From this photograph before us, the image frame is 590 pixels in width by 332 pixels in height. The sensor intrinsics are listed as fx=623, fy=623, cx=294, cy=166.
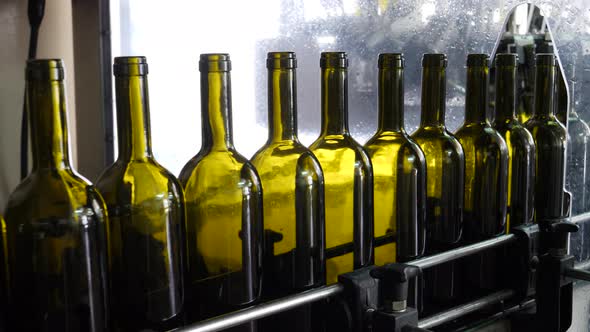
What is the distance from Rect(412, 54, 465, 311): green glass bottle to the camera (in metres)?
0.74

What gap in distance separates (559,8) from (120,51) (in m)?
0.81

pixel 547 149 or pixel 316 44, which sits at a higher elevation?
pixel 316 44

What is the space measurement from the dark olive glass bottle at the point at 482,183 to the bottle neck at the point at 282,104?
27cm

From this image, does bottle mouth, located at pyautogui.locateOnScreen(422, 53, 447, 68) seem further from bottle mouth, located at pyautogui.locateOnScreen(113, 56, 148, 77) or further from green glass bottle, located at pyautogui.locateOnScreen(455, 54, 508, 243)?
bottle mouth, located at pyautogui.locateOnScreen(113, 56, 148, 77)

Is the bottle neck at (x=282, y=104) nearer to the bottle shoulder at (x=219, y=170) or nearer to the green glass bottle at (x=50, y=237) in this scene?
the bottle shoulder at (x=219, y=170)

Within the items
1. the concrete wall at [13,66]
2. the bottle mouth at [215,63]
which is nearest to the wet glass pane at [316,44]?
the concrete wall at [13,66]

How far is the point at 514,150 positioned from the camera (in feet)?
2.67

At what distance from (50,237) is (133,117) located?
0.12m

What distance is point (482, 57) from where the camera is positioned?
0.77m

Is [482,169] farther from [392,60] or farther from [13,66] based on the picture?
[13,66]

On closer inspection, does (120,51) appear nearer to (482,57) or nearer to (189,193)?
(189,193)

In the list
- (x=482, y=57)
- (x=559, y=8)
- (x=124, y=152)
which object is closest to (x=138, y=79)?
(x=124, y=152)

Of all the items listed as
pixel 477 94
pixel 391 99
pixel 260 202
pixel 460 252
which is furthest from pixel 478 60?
pixel 260 202

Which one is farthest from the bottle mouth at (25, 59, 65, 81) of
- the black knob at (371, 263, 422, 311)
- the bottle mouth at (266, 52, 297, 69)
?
the black knob at (371, 263, 422, 311)
